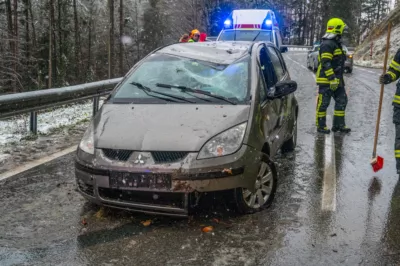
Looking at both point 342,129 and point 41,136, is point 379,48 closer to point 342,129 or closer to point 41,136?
point 342,129

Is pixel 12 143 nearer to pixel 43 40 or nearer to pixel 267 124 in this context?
pixel 267 124

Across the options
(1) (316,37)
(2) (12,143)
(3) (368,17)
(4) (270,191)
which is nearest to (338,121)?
(4) (270,191)

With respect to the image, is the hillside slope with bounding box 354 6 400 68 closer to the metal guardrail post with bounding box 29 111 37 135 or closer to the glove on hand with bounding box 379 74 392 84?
the glove on hand with bounding box 379 74 392 84

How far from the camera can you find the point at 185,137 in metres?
3.82

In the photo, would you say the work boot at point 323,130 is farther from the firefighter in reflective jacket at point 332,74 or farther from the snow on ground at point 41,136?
the snow on ground at point 41,136

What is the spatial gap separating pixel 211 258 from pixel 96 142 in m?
1.52

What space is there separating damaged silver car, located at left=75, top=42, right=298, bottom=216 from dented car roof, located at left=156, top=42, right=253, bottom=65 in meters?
0.04

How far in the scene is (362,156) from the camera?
6340mm

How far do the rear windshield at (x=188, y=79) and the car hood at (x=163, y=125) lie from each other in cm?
20

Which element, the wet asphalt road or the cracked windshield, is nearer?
the wet asphalt road

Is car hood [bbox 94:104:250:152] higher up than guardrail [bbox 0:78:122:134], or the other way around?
car hood [bbox 94:104:250:152]

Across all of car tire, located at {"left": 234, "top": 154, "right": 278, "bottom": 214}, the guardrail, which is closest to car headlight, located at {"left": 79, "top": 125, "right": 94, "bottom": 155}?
car tire, located at {"left": 234, "top": 154, "right": 278, "bottom": 214}

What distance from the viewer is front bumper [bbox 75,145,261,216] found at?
11.9 feet

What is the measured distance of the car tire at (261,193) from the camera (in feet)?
13.0
